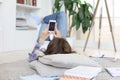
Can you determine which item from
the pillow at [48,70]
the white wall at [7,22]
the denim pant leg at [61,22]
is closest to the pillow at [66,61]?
the pillow at [48,70]

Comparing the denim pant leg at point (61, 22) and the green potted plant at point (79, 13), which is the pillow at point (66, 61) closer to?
the denim pant leg at point (61, 22)

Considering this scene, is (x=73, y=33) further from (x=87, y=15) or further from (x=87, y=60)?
(x=87, y=60)

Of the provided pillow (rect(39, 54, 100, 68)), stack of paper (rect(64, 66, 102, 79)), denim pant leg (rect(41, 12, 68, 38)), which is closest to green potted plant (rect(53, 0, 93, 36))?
denim pant leg (rect(41, 12, 68, 38))

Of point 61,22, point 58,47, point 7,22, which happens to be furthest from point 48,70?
point 7,22

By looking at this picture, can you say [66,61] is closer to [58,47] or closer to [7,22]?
[58,47]

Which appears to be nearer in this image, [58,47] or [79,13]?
[58,47]

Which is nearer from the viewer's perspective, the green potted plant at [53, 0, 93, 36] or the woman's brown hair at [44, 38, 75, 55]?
the woman's brown hair at [44, 38, 75, 55]

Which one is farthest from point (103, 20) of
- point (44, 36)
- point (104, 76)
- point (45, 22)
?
point (104, 76)

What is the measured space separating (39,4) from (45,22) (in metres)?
2.50

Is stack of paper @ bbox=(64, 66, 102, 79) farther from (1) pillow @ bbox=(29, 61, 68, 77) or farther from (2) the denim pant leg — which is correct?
(2) the denim pant leg

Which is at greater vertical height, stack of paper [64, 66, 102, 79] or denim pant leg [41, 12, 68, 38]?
denim pant leg [41, 12, 68, 38]

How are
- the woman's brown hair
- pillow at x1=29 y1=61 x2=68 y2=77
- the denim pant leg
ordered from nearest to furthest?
pillow at x1=29 y1=61 x2=68 y2=77 → the woman's brown hair → the denim pant leg

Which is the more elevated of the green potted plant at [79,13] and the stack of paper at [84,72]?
the green potted plant at [79,13]

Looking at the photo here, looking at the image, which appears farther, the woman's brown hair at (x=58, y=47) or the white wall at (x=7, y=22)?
the white wall at (x=7, y=22)
